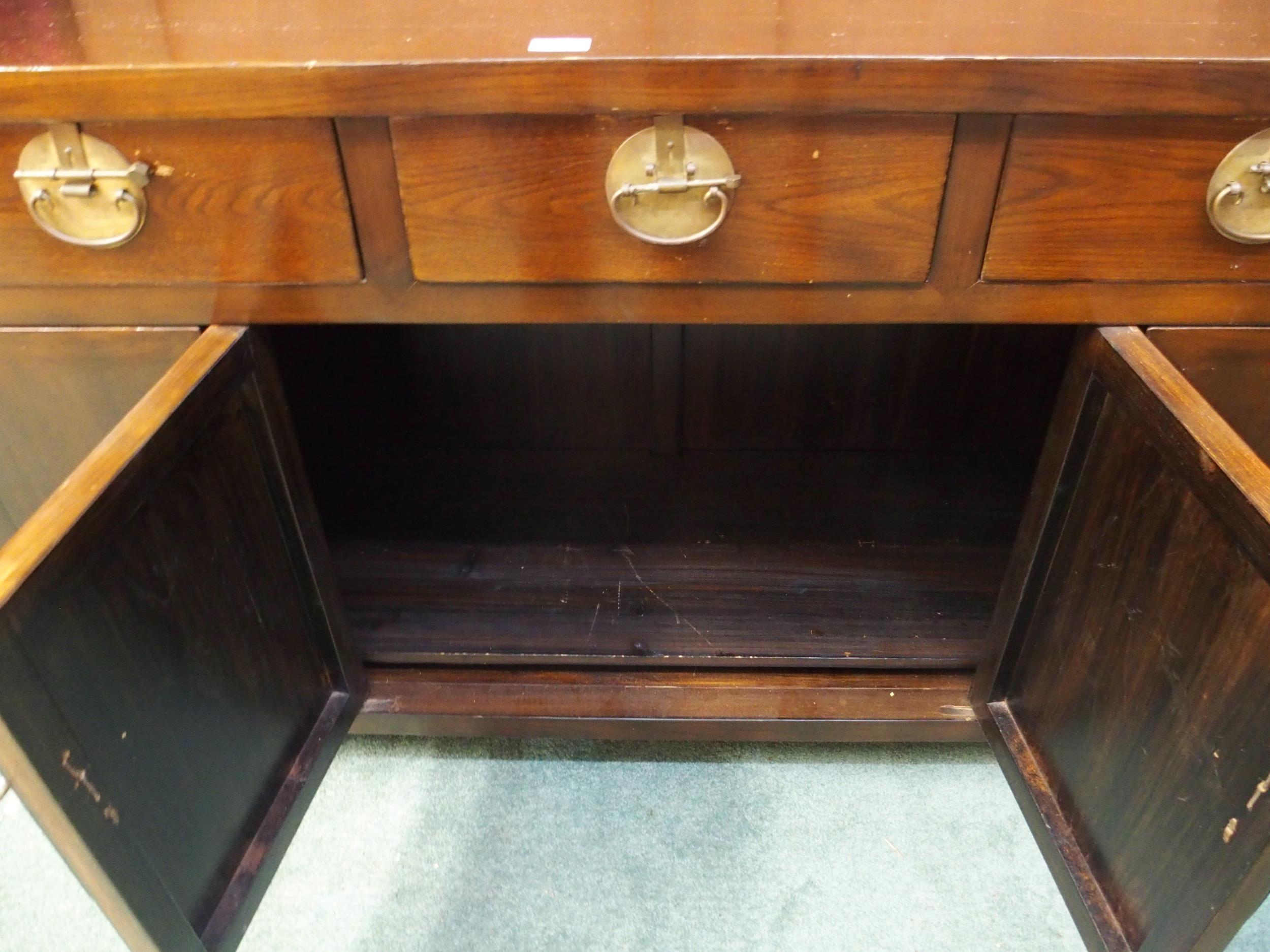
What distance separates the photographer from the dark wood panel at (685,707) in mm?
693

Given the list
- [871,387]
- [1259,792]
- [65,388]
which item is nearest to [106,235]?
[65,388]

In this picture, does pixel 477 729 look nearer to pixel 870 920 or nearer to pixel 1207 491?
pixel 870 920

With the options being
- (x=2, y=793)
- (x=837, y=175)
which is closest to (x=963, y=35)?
(x=837, y=175)

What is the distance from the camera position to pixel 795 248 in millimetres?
475

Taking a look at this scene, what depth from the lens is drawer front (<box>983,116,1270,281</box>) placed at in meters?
0.44

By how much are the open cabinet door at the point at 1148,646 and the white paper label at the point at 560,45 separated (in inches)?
12.3

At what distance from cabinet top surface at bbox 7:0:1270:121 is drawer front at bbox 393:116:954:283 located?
0.01 meters

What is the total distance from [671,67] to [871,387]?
59 cm

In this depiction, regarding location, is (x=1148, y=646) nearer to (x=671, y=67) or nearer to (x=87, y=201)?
(x=671, y=67)

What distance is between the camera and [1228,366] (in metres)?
0.52

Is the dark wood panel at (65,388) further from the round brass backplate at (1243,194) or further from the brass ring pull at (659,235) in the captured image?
the round brass backplate at (1243,194)

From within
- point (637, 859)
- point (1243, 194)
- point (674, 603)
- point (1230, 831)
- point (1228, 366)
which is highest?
point (1243, 194)

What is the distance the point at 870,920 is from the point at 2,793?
2.25 feet

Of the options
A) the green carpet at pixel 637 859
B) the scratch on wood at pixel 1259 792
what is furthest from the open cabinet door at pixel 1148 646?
the green carpet at pixel 637 859
